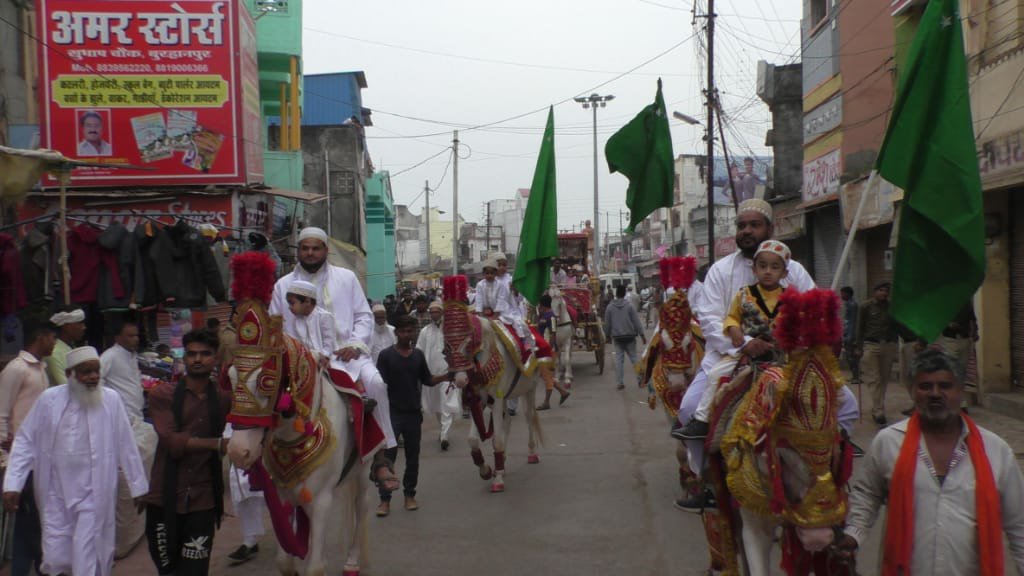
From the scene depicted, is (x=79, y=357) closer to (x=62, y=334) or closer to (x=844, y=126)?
(x=62, y=334)

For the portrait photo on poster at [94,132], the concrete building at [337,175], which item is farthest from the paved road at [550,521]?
the concrete building at [337,175]

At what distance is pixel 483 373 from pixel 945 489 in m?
5.95

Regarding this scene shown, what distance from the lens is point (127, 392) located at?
283 inches

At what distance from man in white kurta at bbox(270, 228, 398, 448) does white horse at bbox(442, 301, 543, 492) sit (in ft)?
7.02

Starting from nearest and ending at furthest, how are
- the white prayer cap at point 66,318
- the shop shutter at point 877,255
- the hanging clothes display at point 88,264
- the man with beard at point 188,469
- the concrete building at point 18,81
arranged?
the man with beard at point 188,469 < the white prayer cap at point 66,318 < the hanging clothes display at point 88,264 < the concrete building at point 18,81 < the shop shutter at point 877,255

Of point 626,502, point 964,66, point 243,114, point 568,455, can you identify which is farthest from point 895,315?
point 243,114

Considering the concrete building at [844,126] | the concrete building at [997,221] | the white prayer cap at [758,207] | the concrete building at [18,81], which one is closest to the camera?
the white prayer cap at [758,207]

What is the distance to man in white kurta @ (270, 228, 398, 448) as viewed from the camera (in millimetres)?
6352

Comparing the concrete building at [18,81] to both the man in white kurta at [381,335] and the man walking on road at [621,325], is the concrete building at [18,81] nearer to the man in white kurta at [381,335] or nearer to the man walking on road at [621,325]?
the man in white kurta at [381,335]

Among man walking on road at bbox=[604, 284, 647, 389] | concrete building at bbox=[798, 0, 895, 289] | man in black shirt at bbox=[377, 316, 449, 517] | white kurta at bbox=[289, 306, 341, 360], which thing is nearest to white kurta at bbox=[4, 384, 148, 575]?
white kurta at bbox=[289, 306, 341, 360]

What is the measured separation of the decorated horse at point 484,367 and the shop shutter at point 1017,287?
698cm

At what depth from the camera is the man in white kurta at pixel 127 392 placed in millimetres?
7109

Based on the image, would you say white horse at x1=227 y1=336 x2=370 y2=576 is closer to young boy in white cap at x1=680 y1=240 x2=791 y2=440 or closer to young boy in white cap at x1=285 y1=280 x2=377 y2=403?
young boy in white cap at x1=285 y1=280 x2=377 y2=403

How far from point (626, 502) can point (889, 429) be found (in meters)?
4.88
